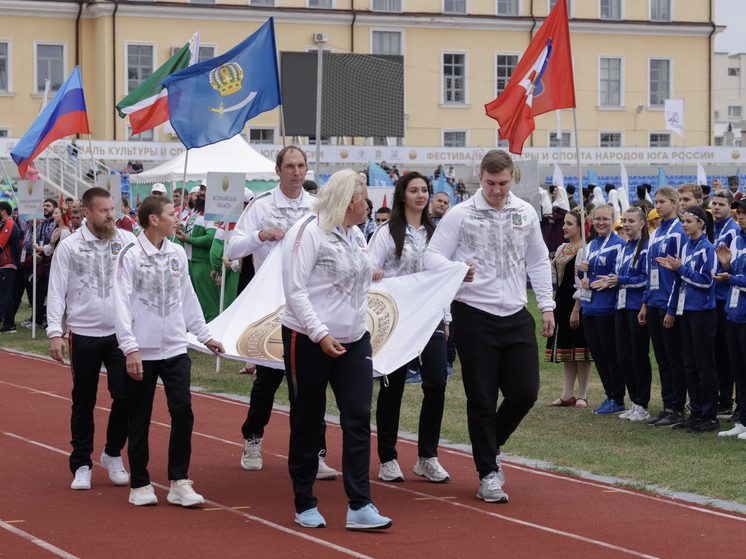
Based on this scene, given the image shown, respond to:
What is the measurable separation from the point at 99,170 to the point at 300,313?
1381 inches

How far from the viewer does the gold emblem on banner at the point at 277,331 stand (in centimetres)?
916

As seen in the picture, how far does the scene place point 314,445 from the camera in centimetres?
807

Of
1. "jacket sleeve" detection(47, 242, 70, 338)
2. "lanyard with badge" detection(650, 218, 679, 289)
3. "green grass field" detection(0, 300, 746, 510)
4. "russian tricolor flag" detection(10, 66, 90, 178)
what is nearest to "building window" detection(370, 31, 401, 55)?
"russian tricolor flag" detection(10, 66, 90, 178)

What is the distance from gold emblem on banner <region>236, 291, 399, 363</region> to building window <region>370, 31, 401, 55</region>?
171 ft

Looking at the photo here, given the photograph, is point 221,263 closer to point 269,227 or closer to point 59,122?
point 59,122

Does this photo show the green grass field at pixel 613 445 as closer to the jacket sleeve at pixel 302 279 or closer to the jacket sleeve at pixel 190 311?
the jacket sleeve at pixel 190 311

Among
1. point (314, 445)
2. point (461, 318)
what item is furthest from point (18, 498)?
point (461, 318)

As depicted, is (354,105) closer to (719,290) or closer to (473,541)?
(719,290)

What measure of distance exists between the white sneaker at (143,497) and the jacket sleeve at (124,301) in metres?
0.87

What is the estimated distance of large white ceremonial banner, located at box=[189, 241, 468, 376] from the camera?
9.01 m

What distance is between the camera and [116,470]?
9445mm

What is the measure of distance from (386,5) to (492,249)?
53.4 m

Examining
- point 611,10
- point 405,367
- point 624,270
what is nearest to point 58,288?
point 405,367

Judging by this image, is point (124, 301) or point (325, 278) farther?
point (124, 301)
